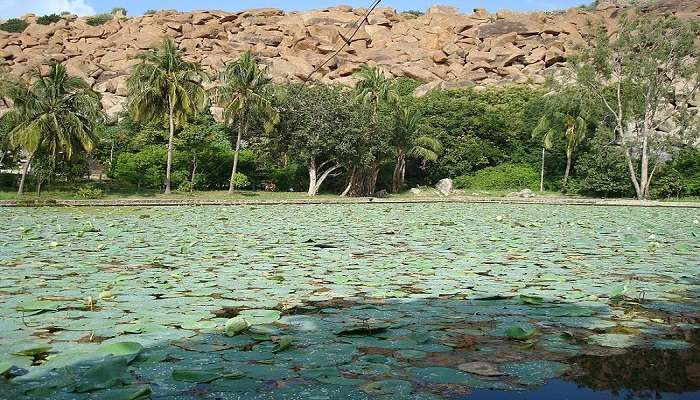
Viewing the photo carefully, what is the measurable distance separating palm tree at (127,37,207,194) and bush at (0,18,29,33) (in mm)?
63808

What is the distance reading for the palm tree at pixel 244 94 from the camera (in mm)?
27750

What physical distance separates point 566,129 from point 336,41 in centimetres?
3983

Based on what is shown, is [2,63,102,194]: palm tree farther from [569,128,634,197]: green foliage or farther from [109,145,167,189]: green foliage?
[569,128,634,197]: green foliage

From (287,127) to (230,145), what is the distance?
22.6ft

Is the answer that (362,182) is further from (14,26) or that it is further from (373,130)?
(14,26)

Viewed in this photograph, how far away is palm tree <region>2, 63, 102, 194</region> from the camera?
21.6m

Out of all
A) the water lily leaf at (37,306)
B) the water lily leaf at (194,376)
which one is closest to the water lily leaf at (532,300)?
the water lily leaf at (194,376)

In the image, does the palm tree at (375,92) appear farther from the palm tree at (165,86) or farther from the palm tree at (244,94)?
the palm tree at (165,86)

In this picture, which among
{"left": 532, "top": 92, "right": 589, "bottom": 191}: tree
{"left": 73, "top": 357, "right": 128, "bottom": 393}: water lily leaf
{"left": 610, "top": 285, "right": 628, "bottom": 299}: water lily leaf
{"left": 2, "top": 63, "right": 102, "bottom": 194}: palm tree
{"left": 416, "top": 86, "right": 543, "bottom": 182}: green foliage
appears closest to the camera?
{"left": 73, "top": 357, "right": 128, "bottom": 393}: water lily leaf

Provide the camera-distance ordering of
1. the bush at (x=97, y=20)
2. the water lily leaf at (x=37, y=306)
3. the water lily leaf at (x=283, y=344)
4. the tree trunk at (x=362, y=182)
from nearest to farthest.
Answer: the water lily leaf at (x=283, y=344) < the water lily leaf at (x=37, y=306) < the tree trunk at (x=362, y=182) < the bush at (x=97, y=20)

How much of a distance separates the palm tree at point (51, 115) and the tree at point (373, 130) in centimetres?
1310

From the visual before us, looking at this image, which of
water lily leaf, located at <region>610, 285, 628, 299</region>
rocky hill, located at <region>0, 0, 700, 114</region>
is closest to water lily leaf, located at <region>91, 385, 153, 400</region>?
water lily leaf, located at <region>610, 285, 628, 299</region>

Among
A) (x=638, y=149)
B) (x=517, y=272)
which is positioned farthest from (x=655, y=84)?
(x=517, y=272)

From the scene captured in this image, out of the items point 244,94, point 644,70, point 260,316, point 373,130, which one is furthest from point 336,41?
point 260,316
